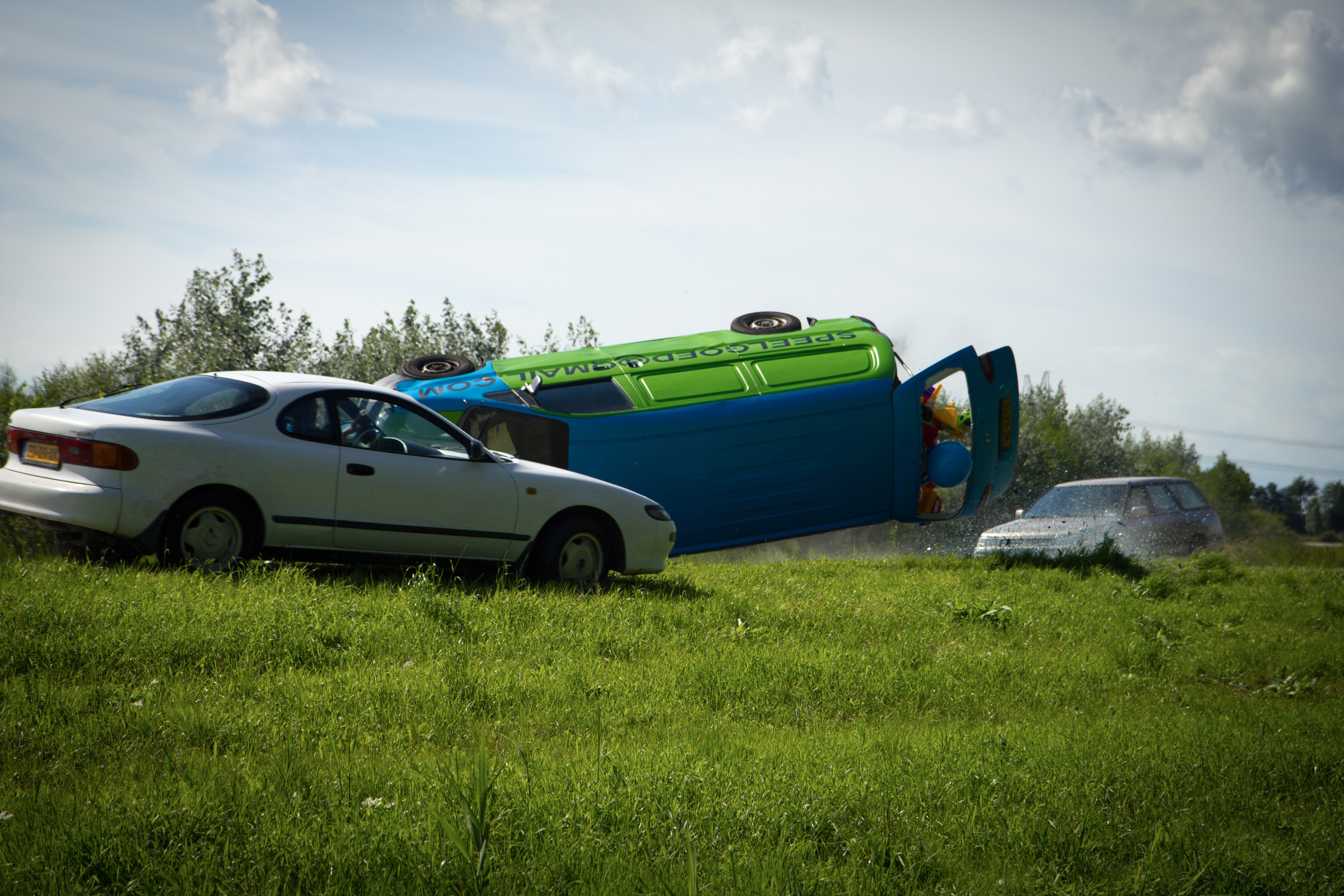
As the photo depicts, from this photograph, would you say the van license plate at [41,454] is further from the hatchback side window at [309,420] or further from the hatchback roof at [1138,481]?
the hatchback roof at [1138,481]

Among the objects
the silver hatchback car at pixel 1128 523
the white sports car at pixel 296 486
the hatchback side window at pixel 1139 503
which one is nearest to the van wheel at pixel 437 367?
the white sports car at pixel 296 486

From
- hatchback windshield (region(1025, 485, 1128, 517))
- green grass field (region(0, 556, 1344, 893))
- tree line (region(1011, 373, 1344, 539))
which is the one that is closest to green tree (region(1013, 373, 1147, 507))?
tree line (region(1011, 373, 1344, 539))

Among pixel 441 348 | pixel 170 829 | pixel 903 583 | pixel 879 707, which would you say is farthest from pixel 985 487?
pixel 441 348

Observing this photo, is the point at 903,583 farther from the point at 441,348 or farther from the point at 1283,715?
the point at 441,348

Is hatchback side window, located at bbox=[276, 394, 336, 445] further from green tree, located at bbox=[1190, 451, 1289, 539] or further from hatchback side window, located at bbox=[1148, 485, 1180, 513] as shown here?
green tree, located at bbox=[1190, 451, 1289, 539]

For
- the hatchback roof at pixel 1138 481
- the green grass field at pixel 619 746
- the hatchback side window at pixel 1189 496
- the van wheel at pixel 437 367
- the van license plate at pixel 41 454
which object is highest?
the van wheel at pixel 437 367

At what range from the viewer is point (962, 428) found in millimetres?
10680

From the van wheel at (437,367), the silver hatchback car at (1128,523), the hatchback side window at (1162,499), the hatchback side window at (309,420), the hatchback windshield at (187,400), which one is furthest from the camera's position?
the hatchback side window at (1162,499)

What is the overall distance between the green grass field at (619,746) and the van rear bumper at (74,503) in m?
0.29

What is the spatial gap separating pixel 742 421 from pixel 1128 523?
5.90 m

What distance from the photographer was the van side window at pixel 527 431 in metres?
9.44

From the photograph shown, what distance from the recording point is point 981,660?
5.27 meters

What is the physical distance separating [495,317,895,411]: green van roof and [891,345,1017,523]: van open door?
490mm

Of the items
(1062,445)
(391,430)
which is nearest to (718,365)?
(391,430)
